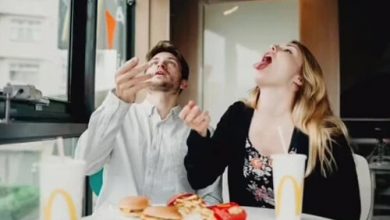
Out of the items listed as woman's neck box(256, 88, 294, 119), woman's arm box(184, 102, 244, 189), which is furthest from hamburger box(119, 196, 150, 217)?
woman's neck box(256, 88, 294, 119)

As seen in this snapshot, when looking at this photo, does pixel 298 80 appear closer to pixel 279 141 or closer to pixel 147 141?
pixel 279 141

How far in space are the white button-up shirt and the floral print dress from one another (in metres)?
0.16

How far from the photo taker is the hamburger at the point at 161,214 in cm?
95

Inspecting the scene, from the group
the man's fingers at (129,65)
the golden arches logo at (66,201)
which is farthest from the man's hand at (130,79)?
the golden arches logo at (66,201)

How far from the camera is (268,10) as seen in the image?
Answer: 3.09m

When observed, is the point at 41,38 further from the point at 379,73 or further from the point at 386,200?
the point at 386,200

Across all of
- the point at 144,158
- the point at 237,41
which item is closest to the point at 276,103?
the point at 144,158

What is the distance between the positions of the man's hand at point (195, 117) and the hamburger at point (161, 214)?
0.38 meters

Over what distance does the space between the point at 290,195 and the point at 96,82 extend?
1507 mm

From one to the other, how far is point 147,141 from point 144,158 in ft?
0.23

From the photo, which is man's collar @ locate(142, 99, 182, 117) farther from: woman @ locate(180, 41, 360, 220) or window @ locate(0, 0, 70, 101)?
window @ locate(0, 0, 70, 101)

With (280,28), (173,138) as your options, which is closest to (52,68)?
(173,138)

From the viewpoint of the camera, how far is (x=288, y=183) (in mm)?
878

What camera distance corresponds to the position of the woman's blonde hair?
58.0 inches
